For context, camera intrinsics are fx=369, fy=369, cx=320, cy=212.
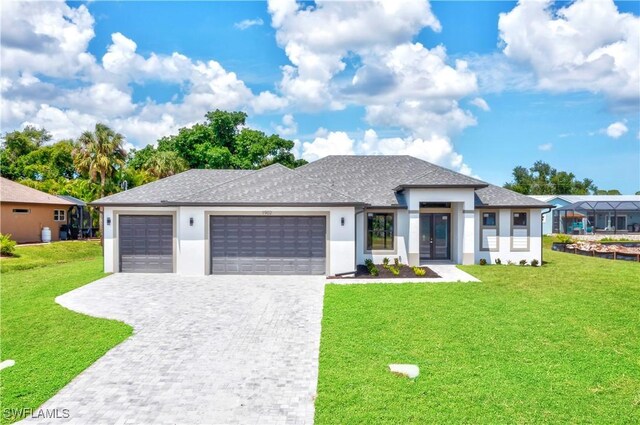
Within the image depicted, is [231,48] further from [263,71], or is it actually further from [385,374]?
[385,374]

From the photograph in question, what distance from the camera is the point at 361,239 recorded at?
17812mm

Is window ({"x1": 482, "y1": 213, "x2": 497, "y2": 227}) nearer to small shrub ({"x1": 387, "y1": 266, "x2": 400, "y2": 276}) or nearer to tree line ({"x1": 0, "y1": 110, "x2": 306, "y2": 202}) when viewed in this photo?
small shrub ({"x1": 387, "y1": 266, "x2": 400, "y2": 276})

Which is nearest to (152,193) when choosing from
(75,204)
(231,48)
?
(231,48)

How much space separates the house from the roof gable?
44.6 ft

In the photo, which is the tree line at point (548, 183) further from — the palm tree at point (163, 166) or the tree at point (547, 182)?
the palm tree at point (163, 166)

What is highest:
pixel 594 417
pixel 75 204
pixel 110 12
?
pixel 110 12

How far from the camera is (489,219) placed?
18.6 meters

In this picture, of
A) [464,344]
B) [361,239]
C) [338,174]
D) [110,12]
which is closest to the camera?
[464,344]

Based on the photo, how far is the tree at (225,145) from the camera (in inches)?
1559

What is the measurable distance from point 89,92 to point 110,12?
7.70 m

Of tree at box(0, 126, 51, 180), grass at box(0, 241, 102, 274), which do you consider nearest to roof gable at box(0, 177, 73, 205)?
grass at box(0, 241, 102, 274)

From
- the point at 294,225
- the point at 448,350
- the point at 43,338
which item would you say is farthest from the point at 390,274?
the point at 43,338

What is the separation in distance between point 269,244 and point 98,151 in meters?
19.8

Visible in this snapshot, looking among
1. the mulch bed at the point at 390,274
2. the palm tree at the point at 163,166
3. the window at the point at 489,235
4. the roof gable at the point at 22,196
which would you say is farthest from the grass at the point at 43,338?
the palm tree at the point at 163,166
